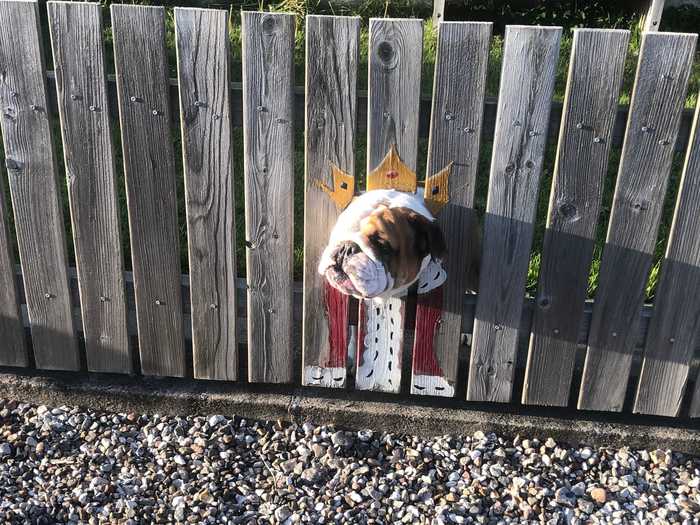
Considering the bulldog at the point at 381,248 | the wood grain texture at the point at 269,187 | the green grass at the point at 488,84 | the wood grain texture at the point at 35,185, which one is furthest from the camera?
the green grass at the point at 488,84

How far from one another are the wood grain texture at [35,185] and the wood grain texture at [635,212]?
2.13 meters

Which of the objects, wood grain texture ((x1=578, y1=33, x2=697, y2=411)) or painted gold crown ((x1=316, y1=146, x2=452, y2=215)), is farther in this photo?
painted gold crown ((x1=316, y1=146, x2=452, y2=215))

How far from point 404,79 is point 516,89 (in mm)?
387

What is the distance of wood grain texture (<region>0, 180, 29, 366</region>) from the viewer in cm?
295

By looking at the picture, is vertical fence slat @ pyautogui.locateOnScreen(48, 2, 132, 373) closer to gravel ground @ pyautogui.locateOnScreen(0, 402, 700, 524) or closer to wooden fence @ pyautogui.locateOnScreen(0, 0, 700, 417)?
wooden fence @ pyautogui.locateOnScreen(0, 0, 700, 417)

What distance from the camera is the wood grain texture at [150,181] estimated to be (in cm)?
256

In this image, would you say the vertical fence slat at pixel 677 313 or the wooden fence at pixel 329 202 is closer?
the wooden fence at pixel 329 202

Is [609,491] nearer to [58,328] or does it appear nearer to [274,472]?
[274,472]

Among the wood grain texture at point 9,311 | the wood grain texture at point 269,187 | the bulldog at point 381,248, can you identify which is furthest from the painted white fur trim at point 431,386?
the wood grain texture at point 9,311

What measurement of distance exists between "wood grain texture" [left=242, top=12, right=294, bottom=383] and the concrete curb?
0.47 ft

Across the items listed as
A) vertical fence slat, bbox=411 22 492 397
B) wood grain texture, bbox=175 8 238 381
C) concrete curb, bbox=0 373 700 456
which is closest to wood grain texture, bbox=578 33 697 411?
concrete curb, bbox=0 373 700 456

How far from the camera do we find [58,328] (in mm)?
3143

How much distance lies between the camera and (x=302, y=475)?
9.36ft

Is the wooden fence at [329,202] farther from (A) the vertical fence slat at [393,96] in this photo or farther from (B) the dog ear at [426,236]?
(B) the dog ear at [426,236]
